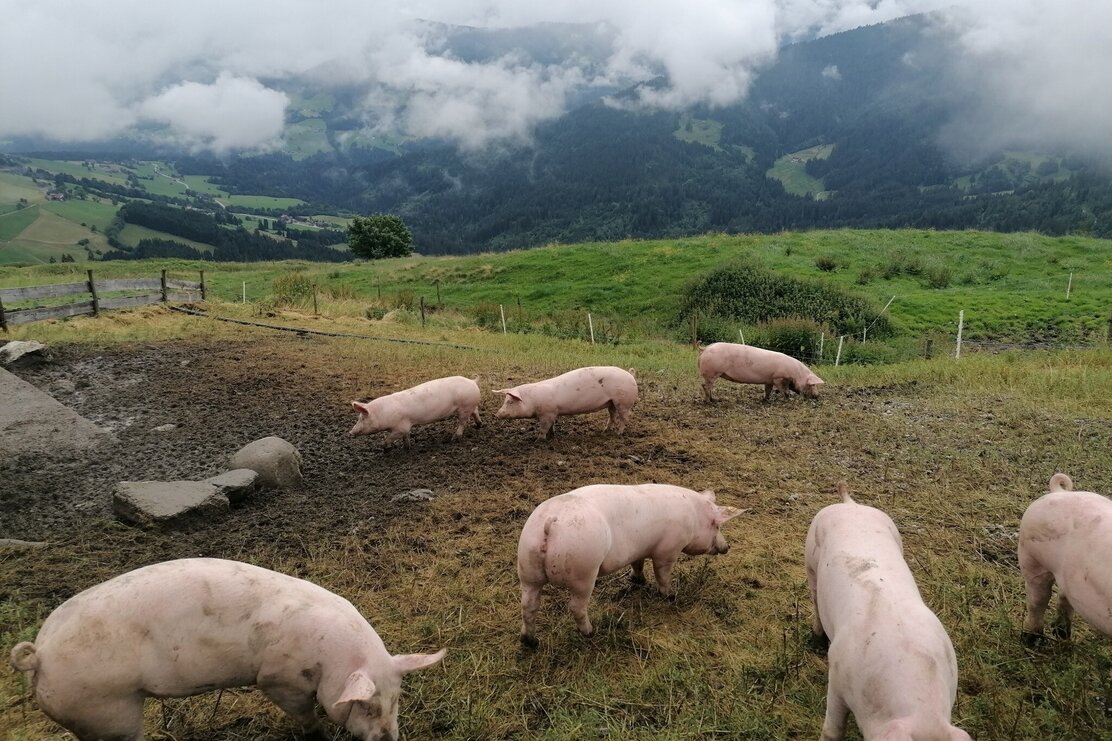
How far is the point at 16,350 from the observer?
11.3 m

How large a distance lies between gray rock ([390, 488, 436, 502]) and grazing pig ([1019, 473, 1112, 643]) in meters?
5.08

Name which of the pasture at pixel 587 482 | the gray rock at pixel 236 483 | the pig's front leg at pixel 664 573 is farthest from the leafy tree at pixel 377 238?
the pig's front leg at pixel 664 573

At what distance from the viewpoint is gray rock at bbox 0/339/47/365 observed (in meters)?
11.2

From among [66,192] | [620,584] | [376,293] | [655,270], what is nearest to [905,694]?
[620,584]

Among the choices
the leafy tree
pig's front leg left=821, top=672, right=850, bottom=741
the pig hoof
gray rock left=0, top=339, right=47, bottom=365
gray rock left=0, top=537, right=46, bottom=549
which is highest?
the leafy tree

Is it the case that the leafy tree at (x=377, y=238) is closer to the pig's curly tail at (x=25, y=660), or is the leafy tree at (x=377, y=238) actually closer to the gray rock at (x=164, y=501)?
the gray rock at (x=164, y=501)

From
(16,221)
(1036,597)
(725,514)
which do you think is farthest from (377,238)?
(16,221)

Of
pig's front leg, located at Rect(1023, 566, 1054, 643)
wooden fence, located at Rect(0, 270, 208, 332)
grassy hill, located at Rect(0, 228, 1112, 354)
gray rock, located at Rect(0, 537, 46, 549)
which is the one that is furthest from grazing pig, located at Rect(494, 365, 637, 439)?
wooden fence, located at Rect(0, 270, 208, 332)

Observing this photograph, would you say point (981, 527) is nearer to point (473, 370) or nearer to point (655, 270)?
point (473, 370)

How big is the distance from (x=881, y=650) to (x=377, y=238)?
55758 millimetres

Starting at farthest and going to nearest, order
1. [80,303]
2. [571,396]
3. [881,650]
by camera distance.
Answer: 1. [80,303]
2. [571,396]
3. [881,650]

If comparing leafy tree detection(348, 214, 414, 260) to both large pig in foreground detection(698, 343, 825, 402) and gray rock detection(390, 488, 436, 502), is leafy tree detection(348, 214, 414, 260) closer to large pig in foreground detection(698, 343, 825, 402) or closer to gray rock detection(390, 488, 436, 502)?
large pig in foreground detection(698, 343, 825, 402)

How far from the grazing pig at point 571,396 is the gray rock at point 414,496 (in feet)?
6.02

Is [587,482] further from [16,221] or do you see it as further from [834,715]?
[16,221]
